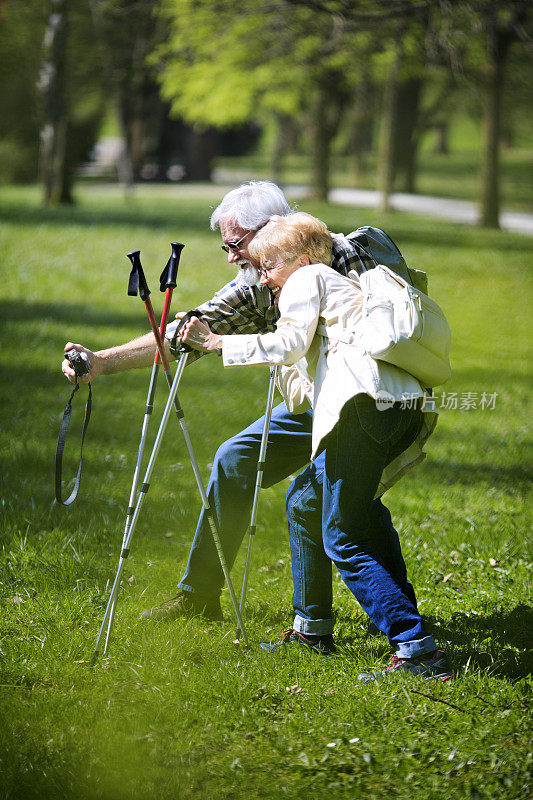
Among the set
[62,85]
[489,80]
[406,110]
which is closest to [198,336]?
[489,80]

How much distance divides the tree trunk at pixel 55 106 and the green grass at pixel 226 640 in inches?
602

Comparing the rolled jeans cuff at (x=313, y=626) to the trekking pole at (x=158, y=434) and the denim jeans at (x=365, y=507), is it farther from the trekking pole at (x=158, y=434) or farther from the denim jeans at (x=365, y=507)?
the denim jeans at (x=365, y=507)

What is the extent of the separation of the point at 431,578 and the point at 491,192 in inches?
771

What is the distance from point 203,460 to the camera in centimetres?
681

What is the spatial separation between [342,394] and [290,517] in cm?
79

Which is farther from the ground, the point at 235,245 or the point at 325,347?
the point at 235,245

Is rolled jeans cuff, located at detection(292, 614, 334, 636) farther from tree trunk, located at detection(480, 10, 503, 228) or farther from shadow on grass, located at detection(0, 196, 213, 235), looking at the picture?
tree trunk, located at detection(480, 10, 503, 228)

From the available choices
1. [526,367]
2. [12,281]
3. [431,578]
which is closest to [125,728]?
[431,578]

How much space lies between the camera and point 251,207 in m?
3.71

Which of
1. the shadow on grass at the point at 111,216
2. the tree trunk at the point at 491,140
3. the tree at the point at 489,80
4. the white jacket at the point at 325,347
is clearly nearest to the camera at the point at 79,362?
the white jacket at the point at 325,347

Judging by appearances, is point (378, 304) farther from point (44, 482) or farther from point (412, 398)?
point (44, 482)

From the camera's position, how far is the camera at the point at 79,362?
3.77 m

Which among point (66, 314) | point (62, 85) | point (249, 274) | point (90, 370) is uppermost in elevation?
point (62, 85)

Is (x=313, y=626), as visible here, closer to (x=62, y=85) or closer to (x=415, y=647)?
(x=415, y=647)
